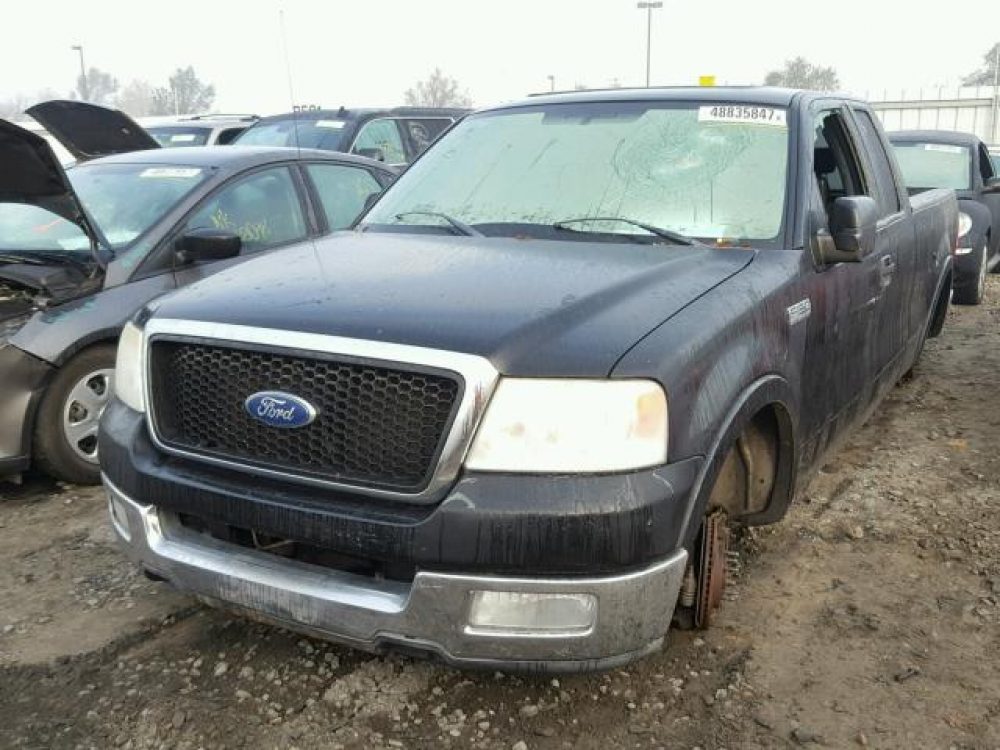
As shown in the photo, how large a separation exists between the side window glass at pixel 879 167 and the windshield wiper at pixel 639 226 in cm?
153

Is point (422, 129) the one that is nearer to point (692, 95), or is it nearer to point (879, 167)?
point (879, 167)

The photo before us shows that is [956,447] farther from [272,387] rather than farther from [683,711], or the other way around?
[272,387]

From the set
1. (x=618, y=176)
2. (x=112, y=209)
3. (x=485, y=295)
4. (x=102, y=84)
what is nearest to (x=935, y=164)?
(x=618, y=176)

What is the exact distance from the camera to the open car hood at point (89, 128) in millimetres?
6156

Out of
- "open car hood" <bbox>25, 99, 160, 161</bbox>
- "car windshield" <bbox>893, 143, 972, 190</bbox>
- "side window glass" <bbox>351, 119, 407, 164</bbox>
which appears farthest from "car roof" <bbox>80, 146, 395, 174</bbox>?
"car windshield" <bbox>893, 143, 972, 190</bbox>

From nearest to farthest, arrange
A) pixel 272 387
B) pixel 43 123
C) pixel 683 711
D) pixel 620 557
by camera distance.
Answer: pixel 620 557 < pixel 272 387 < pixel 683 711 < pixel 43 123

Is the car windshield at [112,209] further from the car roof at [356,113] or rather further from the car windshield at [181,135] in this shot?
the car windshield at [181,135]

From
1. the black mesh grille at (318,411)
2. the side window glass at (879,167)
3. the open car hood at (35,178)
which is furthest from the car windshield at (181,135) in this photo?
the black mesh grille at (318,411)

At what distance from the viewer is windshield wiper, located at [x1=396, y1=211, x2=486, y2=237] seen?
11.2 feet

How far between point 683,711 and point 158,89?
240ft

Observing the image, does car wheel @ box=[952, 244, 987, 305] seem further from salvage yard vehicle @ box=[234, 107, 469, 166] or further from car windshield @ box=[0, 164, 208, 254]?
car windshield @ box=[0, 164, 208, 254]

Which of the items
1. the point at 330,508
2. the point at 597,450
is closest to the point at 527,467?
the point at 597,450

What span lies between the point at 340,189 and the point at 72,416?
7.29ft

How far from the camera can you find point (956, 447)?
494 cm
